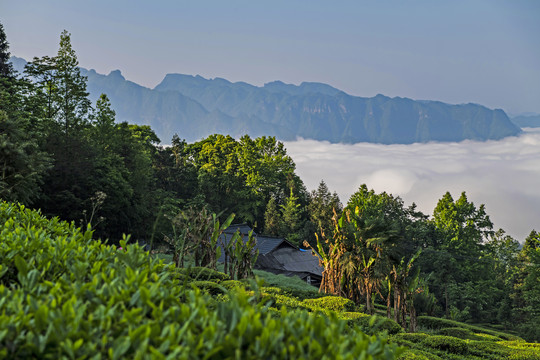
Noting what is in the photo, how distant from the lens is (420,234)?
38.5 meters

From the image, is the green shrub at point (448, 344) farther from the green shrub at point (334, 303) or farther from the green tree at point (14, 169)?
the green tree at point (14, 169)

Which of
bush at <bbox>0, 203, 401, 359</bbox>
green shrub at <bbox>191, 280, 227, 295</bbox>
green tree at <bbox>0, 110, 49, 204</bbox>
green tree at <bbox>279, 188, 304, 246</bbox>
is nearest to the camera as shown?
bush at <bbox>0, 203, 401, 359</bbox>

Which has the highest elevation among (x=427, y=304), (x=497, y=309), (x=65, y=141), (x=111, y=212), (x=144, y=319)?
(x=65, y=141)

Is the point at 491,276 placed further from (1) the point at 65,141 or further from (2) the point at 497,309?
(1) the point at 65,141

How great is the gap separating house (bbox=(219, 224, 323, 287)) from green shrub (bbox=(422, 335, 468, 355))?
19103mm

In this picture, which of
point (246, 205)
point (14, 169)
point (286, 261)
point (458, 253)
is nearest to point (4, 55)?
point (14, 169)

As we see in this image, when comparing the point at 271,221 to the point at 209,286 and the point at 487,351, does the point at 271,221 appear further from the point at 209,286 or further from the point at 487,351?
the point at 487,351

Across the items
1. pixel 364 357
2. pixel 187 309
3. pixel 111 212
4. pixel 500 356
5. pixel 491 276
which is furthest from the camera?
pixel 491 276

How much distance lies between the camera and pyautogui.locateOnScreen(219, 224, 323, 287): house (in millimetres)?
27828

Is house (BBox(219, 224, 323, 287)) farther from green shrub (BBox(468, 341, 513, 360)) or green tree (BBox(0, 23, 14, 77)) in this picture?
green shrub (BBox(468, 341, 513, 360))

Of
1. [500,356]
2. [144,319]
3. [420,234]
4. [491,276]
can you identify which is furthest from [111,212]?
[491,276]

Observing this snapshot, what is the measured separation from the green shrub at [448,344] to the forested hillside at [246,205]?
10.4 feet

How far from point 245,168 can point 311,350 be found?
41.6 m

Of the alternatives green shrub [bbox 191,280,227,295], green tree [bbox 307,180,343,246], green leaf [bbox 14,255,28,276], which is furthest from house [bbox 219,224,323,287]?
green leaf [bbox 14,255,28,276]
